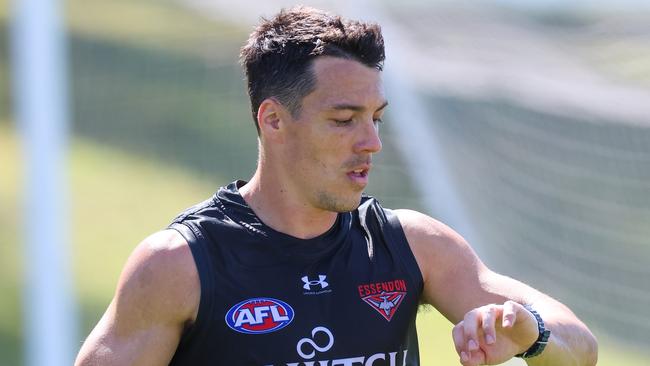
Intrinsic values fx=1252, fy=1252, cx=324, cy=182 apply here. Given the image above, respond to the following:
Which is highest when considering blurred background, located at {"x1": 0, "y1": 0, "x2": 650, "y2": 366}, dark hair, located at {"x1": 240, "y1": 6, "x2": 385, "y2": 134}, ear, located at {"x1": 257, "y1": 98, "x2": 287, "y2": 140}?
dark hair, located at {"x1": 240, "y1": 6, "x2": 385, "y2": 134}

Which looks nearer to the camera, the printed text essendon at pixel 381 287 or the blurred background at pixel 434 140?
the printed text essendon at pixel 381 287

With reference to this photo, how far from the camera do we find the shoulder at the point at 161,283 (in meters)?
3.77

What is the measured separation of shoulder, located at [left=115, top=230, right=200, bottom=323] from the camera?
3.77 m

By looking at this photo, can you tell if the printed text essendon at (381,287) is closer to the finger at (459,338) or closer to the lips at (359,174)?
the lips at (359,174)

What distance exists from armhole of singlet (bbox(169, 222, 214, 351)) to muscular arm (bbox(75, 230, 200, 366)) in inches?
0.6

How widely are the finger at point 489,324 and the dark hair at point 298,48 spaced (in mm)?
954

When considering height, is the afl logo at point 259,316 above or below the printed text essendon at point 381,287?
below

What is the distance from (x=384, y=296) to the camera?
403cm

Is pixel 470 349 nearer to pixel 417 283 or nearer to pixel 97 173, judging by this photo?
pixel 417 283

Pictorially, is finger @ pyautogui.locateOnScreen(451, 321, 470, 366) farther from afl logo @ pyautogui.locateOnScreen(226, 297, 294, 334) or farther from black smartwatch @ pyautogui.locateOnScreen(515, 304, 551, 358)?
afl logo @ pyautogui.locateOnScreen(226, 297, 294, 334)

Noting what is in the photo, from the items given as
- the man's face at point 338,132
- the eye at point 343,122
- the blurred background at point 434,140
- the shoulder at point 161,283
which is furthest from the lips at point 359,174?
the blurred background at point 434,140

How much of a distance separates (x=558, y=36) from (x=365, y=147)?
5.91 m

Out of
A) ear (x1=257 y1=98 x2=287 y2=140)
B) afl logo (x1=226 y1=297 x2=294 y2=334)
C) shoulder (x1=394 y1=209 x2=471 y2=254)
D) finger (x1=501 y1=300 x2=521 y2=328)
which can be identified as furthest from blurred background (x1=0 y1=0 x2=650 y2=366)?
finger (x1=501 y1=300 x2=521 y2=328)

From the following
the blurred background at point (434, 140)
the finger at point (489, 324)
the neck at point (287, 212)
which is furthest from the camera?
the blurred background at point (434, 140)
